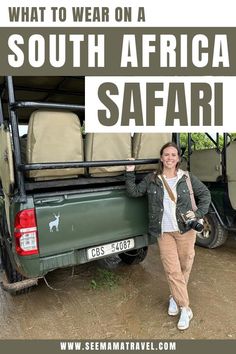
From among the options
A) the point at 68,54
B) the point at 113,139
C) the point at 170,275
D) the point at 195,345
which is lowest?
the point at 195,345

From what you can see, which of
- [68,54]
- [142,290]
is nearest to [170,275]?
[142,290]

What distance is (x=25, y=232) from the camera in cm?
240

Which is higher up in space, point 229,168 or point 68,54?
point 68,54

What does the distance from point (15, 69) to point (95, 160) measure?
1.11 meters

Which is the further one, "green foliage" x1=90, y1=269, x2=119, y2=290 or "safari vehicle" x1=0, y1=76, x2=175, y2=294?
"green foliage" x1=90, y1=269, x2=119, y2=290

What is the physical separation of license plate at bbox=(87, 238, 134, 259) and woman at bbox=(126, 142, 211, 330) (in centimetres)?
39

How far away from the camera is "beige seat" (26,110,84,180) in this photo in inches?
96.7

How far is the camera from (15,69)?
2723 millimetres

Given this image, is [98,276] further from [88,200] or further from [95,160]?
[95,160]

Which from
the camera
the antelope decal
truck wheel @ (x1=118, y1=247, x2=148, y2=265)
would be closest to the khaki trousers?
the camera

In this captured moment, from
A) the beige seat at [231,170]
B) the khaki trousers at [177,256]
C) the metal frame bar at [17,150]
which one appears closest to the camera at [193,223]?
the khaki trousers at [177,256]

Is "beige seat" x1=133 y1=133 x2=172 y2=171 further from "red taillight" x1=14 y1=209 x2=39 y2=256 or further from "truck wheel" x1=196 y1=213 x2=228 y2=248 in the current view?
"truck wheel" x1=196 y1=213 x2=228 y2=248

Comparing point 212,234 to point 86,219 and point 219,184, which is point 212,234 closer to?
point 219,184

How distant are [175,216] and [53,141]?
124 centimetres
